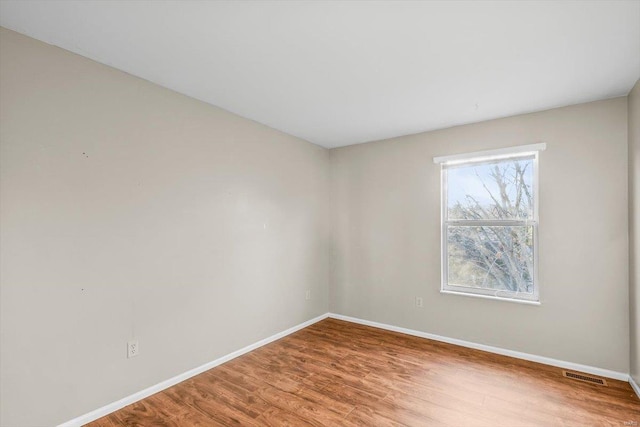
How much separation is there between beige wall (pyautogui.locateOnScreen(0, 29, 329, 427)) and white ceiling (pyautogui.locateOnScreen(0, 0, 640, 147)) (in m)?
0.31

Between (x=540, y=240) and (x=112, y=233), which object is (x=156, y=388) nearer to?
(x=112, y=233)

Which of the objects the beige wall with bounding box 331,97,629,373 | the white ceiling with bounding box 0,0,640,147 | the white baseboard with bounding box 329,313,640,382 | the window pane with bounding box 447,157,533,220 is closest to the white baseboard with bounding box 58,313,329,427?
the white baseboard with bounding box 329,313,640,382

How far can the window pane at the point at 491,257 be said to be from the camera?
3234 millimetres

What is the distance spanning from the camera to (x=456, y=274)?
143 inches

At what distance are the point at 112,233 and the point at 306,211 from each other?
236 centimetres

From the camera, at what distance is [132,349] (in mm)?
2391

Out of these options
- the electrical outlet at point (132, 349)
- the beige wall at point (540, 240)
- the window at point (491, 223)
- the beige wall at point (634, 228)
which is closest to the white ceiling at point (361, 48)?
the beige wall at point (634, 228)

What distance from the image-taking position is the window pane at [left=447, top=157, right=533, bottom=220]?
3248mm

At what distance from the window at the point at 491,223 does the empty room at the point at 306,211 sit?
0.02 meters

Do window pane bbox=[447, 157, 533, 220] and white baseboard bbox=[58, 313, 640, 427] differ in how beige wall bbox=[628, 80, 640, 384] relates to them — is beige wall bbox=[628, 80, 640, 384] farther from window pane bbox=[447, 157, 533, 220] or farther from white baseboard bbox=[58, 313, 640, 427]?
window pane bbox=[447, 157, 533, 220]

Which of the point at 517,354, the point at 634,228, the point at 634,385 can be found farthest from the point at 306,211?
the point at 634,385

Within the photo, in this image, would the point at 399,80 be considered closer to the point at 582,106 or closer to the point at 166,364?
the point at 582,106

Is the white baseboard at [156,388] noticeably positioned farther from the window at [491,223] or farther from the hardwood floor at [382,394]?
the window at [491,223]

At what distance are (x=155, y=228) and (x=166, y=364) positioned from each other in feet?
3.70
